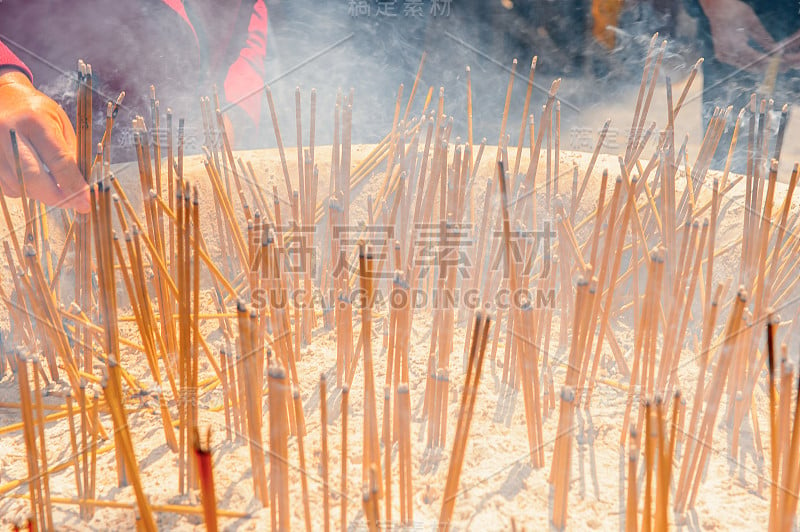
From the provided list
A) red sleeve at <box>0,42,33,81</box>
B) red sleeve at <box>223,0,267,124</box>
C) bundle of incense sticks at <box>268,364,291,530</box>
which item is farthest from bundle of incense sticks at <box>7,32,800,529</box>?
red sleeve at <box>223,0,267,124</box>

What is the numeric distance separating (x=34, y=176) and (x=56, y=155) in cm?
6

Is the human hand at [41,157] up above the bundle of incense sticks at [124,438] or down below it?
above

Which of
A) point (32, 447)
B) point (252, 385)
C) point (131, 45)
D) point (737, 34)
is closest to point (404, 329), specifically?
point (252, 385)

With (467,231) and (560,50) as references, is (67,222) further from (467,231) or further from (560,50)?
(560,50)

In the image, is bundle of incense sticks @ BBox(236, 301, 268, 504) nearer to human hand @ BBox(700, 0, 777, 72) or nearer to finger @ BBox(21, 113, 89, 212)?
finger @ BBox(21, 113, 89, 212)

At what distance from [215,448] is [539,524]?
1.67 ft

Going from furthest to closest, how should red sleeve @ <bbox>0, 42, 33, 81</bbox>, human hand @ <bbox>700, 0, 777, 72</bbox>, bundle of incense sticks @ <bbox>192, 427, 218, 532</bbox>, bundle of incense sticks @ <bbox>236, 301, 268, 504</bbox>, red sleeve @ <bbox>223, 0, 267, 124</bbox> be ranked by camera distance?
1. human hand @ <bbox>700, 0, 777, 72</bbox>
2. red sleeve @ <bbox>223, 0, 267, 124</bbox>
3. red sleeve @ <bbox>0, 42, 33, 81</bbox>
4. bundle of incense sticks @ <bbox>236, 301, 268, 504</bbox>
5. bundle of incense sticks @ <bbox>192, 427, 218, 532</bbox>

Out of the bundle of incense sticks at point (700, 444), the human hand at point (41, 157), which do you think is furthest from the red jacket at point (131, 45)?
the bundle of incense sticks at point (700, 444)

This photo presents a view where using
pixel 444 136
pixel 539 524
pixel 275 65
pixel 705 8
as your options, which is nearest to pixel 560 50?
pixel 705 8

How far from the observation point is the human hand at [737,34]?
2941 mm

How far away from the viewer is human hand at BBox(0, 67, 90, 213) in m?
1.08

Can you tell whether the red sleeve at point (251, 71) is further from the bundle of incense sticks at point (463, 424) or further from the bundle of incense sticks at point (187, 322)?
the bundle of incense sticks at point (463, 424)

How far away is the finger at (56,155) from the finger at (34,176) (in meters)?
0.01

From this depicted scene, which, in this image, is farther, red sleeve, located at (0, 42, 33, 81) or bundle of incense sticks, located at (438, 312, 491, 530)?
red sleeve, located at (0, 42, 33, 81)
